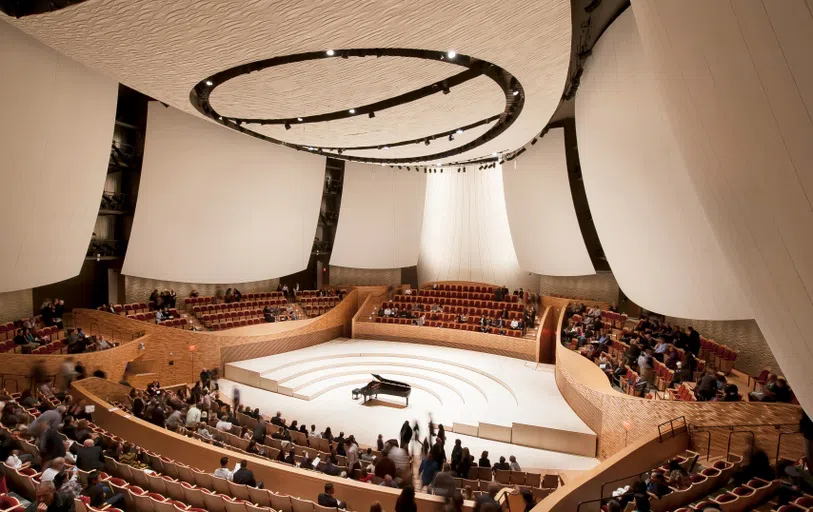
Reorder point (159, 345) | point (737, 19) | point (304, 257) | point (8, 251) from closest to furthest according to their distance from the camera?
point (737, 19), point (8, 251), point (159, 345), point (304, 257)

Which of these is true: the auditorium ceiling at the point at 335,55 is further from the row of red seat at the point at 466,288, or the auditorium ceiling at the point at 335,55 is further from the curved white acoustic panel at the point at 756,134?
the row of red seat at the point at 466,288

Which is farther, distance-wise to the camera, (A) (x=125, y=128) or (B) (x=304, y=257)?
(B) (x=304, y=257)

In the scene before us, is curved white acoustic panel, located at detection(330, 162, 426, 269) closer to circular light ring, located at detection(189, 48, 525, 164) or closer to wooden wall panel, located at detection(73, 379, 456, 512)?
circular light ring, located at detection(189, 48, 525, 164)

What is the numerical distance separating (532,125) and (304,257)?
10724 millimetres

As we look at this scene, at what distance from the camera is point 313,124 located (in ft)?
38.9

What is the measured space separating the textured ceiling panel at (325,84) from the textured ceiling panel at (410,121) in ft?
2.46

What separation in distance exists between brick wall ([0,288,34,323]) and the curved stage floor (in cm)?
533

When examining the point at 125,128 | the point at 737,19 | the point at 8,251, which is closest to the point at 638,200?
the point at 737,19

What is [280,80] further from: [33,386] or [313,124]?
[33,386]

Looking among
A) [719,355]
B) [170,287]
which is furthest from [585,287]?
[170,287]

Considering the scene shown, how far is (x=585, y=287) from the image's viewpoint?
59.5 ft

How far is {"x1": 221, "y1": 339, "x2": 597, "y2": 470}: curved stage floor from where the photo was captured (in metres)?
9.88

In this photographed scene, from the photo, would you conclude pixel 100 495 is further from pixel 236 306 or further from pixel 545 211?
pixel 545 211

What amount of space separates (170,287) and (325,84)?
10.4 meters
